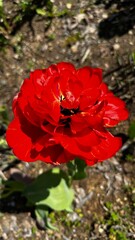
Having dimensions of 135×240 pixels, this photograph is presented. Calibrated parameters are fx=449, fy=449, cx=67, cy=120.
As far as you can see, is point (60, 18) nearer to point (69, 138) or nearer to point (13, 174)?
point (13, 174)

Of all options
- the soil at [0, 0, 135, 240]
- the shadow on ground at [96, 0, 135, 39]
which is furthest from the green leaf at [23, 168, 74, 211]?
the shadow on ground at [96, 0, 135, 39]

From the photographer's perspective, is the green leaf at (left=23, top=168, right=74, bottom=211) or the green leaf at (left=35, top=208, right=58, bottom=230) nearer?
the green leaf at (left=23, top=168, right=74, bottom=211)

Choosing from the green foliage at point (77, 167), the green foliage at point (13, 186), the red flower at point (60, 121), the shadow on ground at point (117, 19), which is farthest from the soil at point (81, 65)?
the red flower at point (60, 121)

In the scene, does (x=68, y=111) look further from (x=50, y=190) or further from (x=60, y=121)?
(x=50, y=190)

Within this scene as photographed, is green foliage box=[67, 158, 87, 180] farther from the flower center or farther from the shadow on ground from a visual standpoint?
the shadow on ground

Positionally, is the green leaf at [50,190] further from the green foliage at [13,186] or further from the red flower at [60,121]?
the red flower at [60,121]
